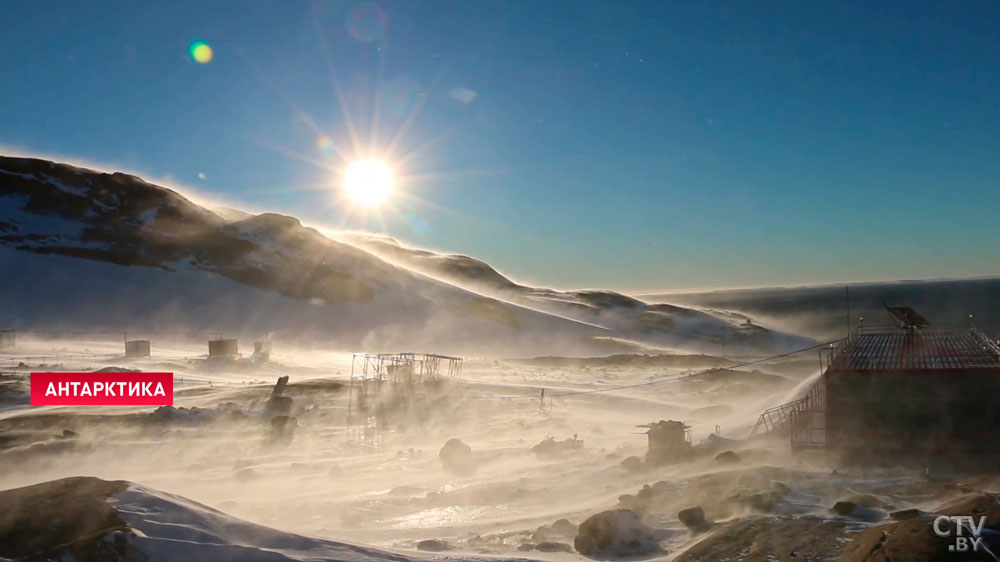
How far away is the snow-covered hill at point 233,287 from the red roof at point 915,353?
5900 cm

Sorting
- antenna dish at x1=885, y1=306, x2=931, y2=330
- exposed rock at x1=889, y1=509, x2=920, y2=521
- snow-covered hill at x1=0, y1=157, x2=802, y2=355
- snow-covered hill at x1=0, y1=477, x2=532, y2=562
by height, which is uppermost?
snow-covered hill at x1=0, y1=157, x2=802, y2=355

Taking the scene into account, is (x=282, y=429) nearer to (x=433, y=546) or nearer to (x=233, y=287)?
(x=433, y=546)

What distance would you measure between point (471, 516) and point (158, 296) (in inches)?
3299

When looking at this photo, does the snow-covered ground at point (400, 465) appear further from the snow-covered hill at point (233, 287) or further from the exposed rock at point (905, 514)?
the snow-covered hill at point (233, 287)

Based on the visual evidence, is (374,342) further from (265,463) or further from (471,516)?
(471,516)

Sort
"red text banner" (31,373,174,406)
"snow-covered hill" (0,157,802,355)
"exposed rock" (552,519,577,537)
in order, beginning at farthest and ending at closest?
1. "snow-covered hill" (0,157,802,355)
2. "red text banner" (31,373,174,406)
3. "exposed rock" (552,519,577,537)

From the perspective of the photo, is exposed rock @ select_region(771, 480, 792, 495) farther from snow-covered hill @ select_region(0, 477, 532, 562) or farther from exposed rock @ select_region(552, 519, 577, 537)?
snow-covered hill @ select_region(0, 477, 532, 562)

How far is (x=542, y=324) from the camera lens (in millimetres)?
105500

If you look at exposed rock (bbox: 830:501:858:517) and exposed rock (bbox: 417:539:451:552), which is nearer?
exposed rock (bbox: 417:539:451:552)

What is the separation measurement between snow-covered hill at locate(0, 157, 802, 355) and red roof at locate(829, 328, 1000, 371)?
59.0 metres

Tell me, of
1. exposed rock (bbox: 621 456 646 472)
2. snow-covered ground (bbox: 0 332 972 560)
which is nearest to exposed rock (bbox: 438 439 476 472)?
snow-covered ground (bbox: 0 332 972 560)

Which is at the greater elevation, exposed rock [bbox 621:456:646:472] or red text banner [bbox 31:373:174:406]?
red text banner [bbox 31:373:174:406]

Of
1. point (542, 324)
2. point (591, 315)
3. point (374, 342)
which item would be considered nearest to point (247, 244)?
point (374, 342)

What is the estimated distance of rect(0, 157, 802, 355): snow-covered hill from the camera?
85938 mm
